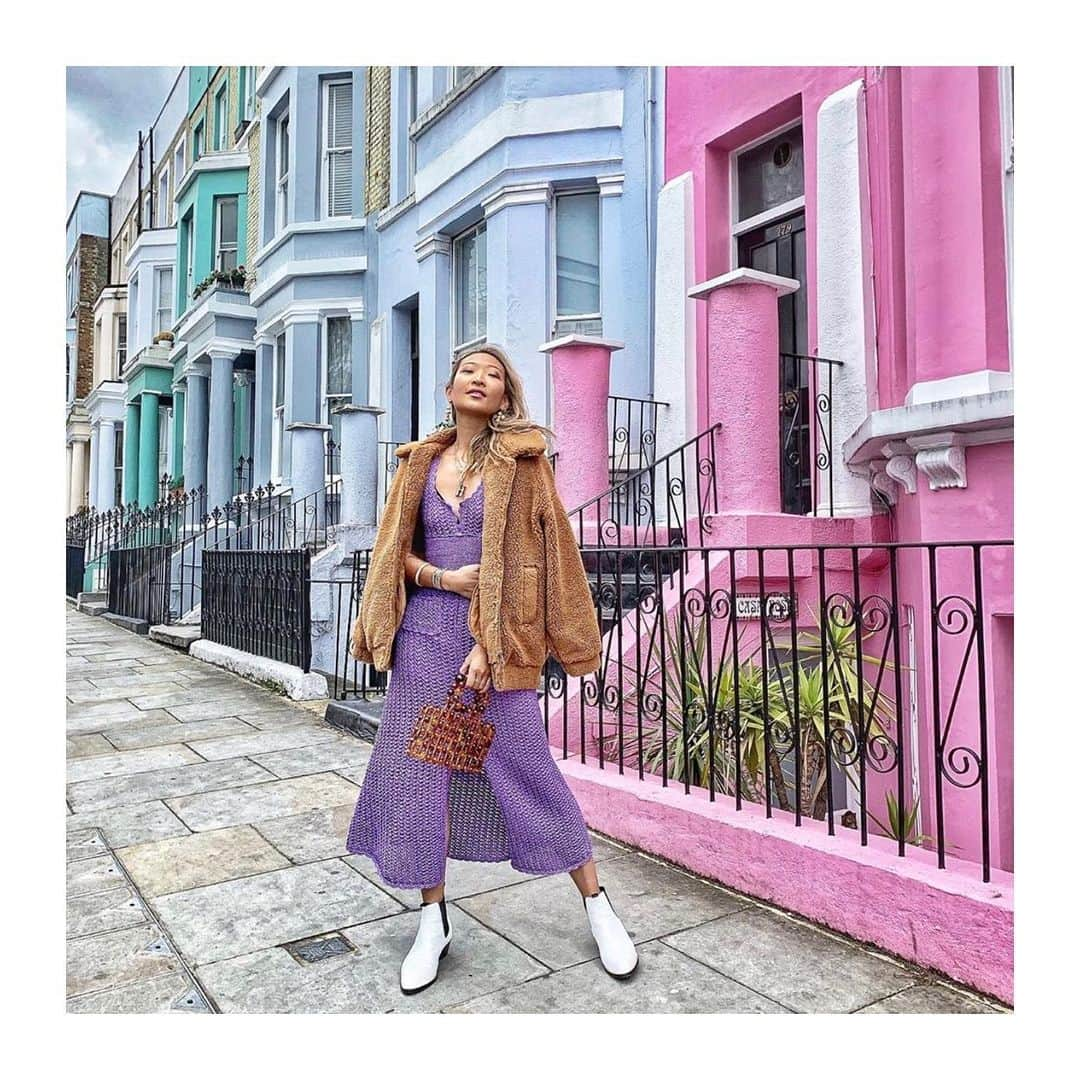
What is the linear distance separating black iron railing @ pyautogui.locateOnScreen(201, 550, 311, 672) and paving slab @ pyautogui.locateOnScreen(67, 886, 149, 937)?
11.4ft

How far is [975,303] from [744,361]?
1339 mm

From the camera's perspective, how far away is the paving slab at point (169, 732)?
5.27m

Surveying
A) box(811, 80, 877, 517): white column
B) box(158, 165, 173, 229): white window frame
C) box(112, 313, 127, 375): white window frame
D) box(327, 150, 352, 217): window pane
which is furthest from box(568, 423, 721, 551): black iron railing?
box(112, 313, 127, 375): white window frame

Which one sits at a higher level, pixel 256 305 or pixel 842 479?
pixel 256 305

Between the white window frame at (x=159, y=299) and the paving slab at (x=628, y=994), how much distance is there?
17614 millimetres

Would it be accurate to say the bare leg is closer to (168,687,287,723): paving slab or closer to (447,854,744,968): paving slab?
(447,854,744,968): paving slab

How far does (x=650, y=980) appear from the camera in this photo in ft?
7.88

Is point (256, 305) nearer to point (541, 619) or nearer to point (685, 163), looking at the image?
point (685, 163)

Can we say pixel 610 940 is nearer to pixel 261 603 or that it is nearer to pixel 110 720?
pixel 110 720

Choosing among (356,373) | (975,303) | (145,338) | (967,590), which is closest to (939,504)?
(967,590)

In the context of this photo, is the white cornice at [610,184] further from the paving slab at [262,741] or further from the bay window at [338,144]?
the paving slab at [262,741]

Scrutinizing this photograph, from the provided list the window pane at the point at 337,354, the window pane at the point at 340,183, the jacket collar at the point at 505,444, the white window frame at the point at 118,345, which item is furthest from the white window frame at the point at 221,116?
the jacket collar at the point at 505,444

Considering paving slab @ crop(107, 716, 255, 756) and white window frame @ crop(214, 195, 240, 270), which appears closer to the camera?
A: paving slab @ crop(107, 716, 255, 756)

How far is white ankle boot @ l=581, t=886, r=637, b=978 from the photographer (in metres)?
2.40
